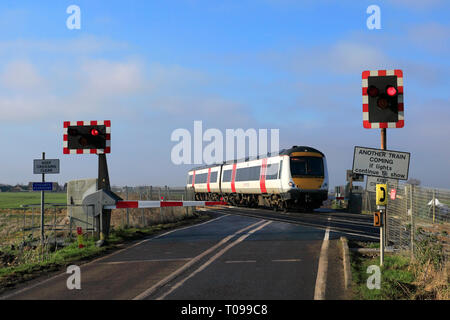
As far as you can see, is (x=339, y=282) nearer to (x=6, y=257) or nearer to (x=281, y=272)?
(x=281, y=272)

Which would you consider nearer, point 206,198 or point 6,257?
point 6,257

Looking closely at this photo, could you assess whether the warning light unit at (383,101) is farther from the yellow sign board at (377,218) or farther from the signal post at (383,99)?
the yellow sign board at (377,218)

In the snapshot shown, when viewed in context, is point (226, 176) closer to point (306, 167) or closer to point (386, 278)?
point (306, 167)

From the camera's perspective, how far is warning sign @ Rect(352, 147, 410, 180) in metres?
10.5

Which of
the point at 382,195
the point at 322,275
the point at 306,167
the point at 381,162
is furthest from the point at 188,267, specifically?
the point at 306,167

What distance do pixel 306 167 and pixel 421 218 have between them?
1680 cm

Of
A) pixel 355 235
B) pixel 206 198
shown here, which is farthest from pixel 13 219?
pixel 355 235

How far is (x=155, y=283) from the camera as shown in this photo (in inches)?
337

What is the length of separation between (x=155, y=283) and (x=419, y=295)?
14.5 feet

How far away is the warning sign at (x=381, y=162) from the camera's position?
34.4 feet

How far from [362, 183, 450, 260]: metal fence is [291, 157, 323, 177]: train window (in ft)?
47.6

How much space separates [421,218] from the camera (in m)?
10.8

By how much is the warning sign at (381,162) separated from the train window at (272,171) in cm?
1819

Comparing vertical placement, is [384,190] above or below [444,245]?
above
